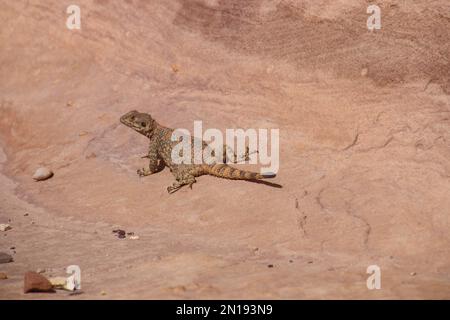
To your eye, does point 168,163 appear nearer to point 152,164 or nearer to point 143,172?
point 152,164

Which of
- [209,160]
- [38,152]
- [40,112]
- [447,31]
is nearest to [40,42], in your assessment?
[40,112]

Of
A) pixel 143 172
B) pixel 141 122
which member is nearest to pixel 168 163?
pixel 143 172

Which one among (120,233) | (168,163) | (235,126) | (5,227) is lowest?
(120,233)

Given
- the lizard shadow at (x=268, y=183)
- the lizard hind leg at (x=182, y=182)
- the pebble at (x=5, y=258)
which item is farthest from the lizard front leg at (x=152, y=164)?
the pebble at (x=5, y=258)

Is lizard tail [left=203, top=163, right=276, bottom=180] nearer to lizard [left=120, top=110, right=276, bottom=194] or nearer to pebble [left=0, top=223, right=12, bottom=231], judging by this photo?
lizard [left=120, top=110, right=276, bottom=194]

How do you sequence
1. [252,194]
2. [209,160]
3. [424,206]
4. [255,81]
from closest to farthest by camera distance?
[424,206], [252,194], [209,160], [255,81]

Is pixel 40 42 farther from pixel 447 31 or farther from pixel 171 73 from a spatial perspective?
pixel 447 31

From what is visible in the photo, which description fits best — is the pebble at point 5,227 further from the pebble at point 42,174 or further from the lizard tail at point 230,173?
the lizard tail at point 230,173
